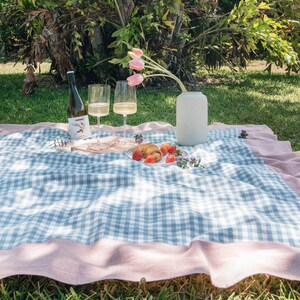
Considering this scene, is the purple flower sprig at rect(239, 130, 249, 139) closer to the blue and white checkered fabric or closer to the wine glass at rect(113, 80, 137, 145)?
the blue and white checkered fabric

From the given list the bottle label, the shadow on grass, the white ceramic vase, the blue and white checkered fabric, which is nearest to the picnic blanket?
the blue and white checkered fabric

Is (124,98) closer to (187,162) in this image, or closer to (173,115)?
(187,162)

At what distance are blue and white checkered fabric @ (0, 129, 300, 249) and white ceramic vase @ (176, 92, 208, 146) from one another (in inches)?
7.3

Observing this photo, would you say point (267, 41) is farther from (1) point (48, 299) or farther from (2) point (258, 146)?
(1) point (48, 299)

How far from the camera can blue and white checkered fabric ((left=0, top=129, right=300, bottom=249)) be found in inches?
83.6

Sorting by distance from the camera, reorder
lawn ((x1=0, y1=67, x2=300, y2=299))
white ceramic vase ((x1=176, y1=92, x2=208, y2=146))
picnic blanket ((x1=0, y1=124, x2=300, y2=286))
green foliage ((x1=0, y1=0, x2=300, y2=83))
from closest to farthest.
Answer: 1. lawn ((x1=0, y1=67, x2=300, y2=299))
2. picnic blanket ((x1=0, y1=124, x2=300, y2=286))
3. white ceramic vase ((x1=176, y1=92, x2=208, y2=146))
4. green foliage ((x1=0, y1=0, x2=300, y2=83))

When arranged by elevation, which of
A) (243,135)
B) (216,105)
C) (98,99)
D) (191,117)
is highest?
(98,99)

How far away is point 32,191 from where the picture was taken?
2602 mm

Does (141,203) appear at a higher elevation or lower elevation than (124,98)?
lower

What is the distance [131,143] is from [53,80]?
4.87 metres

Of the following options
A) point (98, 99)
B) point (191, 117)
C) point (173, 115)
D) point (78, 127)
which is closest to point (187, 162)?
point (191, 117)

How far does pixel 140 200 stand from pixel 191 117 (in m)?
1.12

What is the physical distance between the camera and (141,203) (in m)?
2.44

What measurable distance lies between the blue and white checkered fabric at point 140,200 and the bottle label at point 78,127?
27cm
